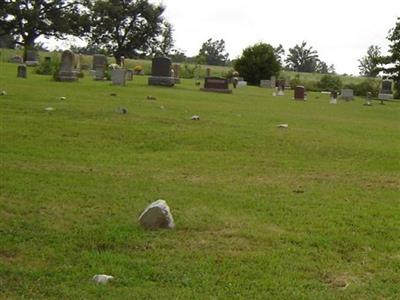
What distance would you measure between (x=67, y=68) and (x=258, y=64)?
94.1ft

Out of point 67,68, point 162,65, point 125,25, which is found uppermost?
point 125,25

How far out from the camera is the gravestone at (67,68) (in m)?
27.3

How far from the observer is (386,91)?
45.8 meters

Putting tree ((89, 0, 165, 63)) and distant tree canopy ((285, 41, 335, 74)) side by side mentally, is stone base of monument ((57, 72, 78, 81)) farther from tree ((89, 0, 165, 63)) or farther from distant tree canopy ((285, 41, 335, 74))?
distant tree canopy ((285, 41, 335, 74))

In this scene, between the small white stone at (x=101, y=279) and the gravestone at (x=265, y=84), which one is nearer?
the small white stone at (x=101, y=279)

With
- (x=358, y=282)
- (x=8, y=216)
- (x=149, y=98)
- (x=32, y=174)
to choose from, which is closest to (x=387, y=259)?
(x=358, y=282)

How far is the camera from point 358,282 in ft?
16.0

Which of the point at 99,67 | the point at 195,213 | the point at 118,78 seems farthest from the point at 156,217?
the point at 99,67

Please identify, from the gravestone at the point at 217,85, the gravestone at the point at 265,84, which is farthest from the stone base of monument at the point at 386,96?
the gravestone at the point at 217,85

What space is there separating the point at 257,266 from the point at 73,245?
64.5 inches

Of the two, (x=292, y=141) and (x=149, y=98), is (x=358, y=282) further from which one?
(x=149, y=98)

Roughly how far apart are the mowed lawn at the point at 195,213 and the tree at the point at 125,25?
202ft

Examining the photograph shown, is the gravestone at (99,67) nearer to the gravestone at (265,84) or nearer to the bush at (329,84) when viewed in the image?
the gravestone at (265,84)

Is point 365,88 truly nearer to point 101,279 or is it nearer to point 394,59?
point 394,59
